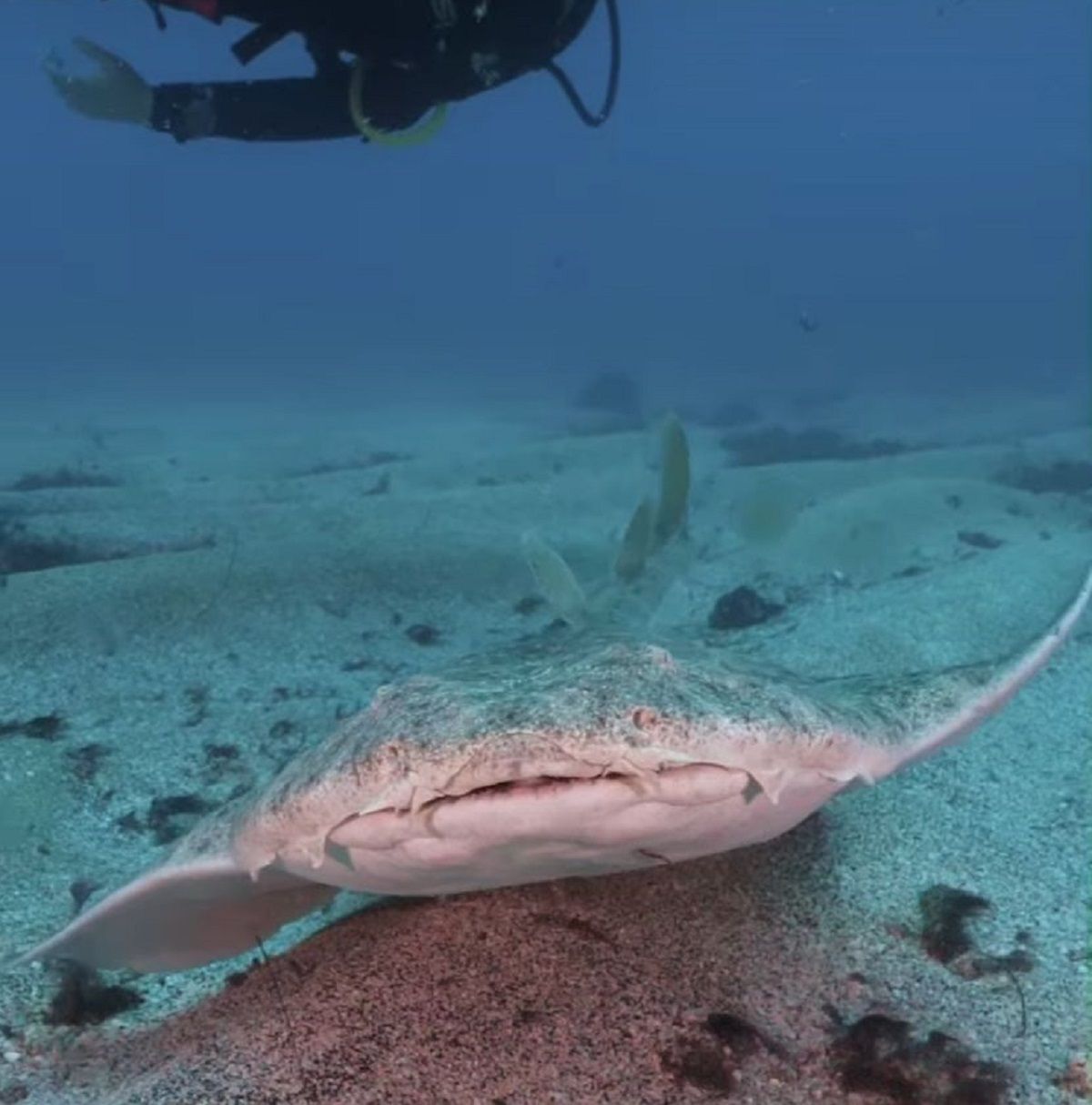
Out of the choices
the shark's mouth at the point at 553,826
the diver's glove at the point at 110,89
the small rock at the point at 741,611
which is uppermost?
the diver's glove at the point at 110,89

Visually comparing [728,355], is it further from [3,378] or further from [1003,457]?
[1003,457]

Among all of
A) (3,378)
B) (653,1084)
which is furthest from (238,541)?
(3,378)

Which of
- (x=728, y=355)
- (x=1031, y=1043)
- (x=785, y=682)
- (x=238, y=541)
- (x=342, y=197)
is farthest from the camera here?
(x=342, y=197)

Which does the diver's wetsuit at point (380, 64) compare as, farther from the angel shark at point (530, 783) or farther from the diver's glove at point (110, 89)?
the angel shark at point (530, 783)

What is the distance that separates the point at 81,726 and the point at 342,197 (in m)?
145

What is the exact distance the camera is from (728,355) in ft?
162

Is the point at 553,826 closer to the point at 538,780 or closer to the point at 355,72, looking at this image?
the point at 538,780

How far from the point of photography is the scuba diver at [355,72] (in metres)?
5.46

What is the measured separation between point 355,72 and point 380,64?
15 cm

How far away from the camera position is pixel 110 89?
225 inches

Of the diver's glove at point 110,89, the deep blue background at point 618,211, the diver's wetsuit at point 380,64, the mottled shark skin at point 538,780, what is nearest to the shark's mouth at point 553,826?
the mottled shark skin at point 538,780

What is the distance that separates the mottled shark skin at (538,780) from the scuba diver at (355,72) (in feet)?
13.9

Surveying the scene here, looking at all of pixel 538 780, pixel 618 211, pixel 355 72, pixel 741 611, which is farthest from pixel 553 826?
pixel 618 211

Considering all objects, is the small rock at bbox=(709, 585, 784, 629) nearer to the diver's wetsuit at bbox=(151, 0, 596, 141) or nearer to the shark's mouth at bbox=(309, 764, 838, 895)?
the diver's wetsuit at bbox=(151, 0, 596, 141)
